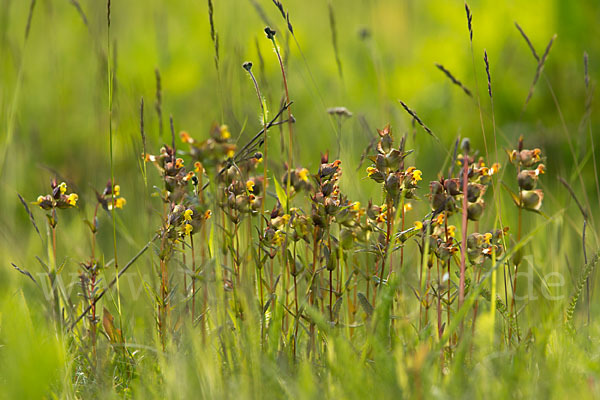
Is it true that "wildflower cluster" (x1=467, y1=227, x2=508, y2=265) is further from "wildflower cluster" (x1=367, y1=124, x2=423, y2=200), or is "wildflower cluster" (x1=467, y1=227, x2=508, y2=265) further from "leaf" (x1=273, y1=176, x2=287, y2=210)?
"leaf" (x1=273, y1=176, x2=287, y2=210)

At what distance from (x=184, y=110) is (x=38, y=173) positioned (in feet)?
4.75

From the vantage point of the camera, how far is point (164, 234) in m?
1.42

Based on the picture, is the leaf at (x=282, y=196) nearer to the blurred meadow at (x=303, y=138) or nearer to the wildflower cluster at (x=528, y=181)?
the blurred meadow at (x=303, y=138)

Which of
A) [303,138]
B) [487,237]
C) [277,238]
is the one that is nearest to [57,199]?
[277,238]

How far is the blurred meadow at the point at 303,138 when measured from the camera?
3.91 ft

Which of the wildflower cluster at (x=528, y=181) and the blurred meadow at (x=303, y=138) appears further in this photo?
the wildflower cluster at (x=528, y=181)

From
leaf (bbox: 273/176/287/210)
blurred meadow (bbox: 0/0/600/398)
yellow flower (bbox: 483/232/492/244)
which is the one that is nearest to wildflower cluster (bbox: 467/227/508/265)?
yellow flower (bbox: 483/232/492/244)

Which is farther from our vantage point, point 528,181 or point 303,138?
point 303,138

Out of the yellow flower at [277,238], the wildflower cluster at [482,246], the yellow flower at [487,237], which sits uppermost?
the yellow flower at [277,238]

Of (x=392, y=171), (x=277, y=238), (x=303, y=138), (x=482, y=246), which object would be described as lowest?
(x=303, y=138)

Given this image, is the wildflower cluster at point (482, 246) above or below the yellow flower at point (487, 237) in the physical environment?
below

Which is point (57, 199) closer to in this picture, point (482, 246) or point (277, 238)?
point (277, 238)

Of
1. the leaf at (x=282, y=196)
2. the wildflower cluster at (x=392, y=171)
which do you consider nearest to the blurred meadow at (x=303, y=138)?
the leaf at (x=282, y=196)

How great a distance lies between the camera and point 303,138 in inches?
172
